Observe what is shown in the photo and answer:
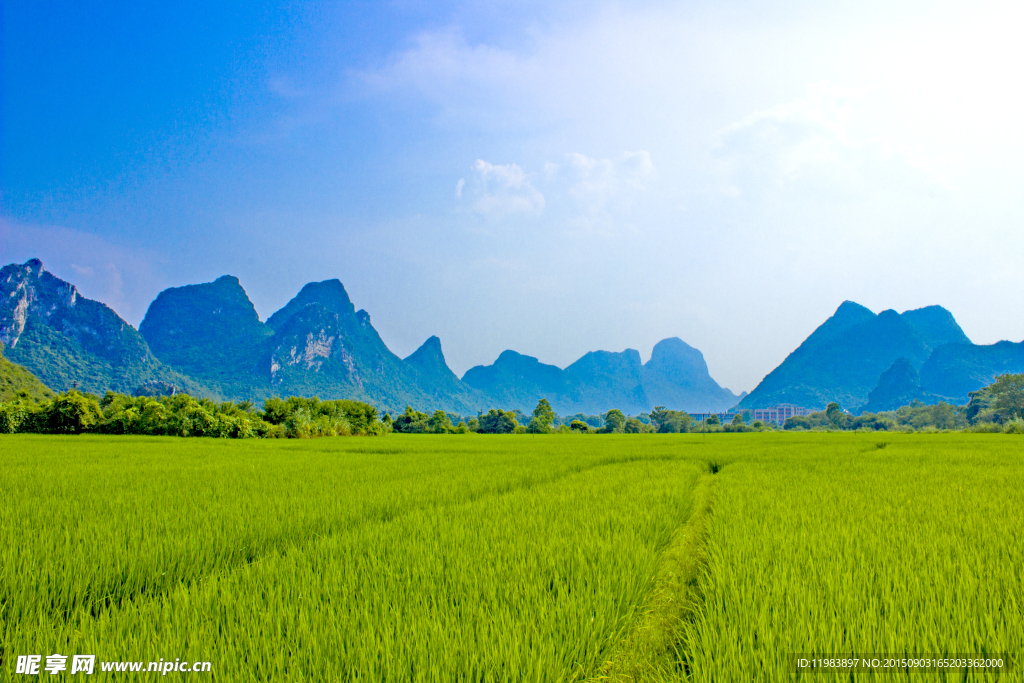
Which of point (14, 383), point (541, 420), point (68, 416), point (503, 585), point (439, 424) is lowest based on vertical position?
point (541, 420)

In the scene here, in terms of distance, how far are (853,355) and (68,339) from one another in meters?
256

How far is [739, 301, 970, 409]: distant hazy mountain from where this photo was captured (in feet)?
518

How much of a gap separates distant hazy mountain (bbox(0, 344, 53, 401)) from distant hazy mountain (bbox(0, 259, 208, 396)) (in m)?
53.5

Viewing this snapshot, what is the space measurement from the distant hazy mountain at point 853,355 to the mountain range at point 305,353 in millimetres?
521

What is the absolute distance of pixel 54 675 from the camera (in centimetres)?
160

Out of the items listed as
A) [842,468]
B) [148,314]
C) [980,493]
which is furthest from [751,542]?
[148,314]

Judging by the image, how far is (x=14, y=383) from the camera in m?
47.7

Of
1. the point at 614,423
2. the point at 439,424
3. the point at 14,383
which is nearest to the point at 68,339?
the point at 14,383

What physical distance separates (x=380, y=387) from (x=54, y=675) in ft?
553

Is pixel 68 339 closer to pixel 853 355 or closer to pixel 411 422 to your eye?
pixel 411 422

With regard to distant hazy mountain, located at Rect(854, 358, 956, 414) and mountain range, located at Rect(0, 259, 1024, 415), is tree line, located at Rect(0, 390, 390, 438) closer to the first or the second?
mountain range, located at Rect(0, 259, 1024, 415)

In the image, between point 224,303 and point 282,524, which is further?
point 224,303

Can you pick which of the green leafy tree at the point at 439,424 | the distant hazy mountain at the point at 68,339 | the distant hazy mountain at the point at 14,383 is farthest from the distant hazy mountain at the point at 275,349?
the green leafy tree at the point at 439,424

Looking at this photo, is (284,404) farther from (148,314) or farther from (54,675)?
(148,314)
